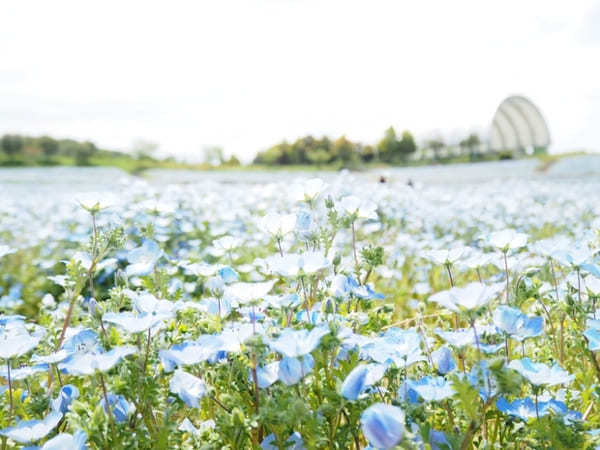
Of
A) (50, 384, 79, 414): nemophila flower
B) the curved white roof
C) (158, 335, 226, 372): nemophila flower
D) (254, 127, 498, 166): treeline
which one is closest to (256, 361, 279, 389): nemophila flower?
(158, 335, 226, 372): nemophila flower

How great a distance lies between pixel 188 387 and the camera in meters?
1.17

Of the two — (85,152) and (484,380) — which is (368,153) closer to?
(85,152)

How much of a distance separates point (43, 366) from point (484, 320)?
126 cm

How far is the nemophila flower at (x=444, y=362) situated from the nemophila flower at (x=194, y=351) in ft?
1.72

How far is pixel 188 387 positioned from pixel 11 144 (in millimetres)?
49720

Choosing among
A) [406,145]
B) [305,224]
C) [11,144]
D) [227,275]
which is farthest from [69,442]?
[406,145]

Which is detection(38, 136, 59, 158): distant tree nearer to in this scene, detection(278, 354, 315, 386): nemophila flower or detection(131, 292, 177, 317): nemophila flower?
detection(131, 292, 177, 317): nemophila flower

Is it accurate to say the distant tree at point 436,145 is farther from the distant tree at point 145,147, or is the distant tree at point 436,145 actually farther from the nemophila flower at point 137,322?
the nemophila flower at point 137,322

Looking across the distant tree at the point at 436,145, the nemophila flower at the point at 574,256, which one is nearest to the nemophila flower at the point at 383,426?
the nemophila flower at the point at 574,256

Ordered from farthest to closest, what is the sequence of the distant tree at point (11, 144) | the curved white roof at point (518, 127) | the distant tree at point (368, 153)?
the distant tree at point (368, 153)
the distant tree at point (11, 144)
the curved white roof at point (518, 127)

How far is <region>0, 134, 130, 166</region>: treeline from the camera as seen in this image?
43.4m

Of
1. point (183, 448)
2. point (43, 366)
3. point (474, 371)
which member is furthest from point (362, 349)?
point (43, 366)

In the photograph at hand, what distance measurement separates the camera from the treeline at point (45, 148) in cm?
4344

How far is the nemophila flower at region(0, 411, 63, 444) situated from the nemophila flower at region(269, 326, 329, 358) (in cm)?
58
